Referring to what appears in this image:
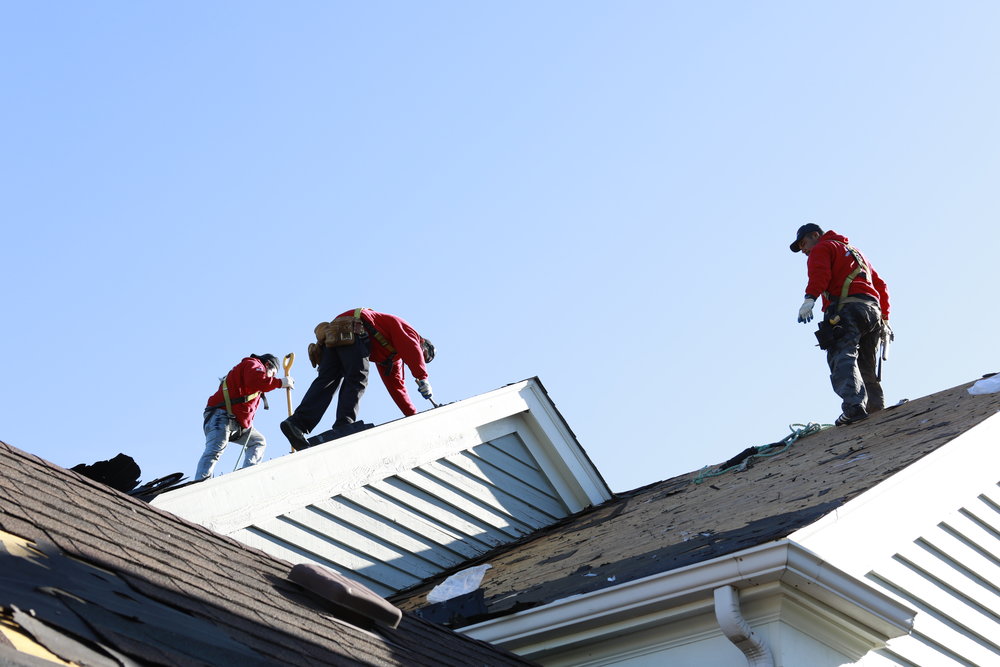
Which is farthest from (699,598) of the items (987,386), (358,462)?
(987,386)

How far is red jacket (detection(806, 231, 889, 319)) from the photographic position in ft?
31.4

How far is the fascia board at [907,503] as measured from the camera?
5.67 metres

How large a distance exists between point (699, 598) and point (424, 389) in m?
4.66

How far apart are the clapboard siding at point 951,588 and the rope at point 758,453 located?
2101 millimetres

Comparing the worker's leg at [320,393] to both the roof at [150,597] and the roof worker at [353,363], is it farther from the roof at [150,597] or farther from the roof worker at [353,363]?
the roof at [150,597]

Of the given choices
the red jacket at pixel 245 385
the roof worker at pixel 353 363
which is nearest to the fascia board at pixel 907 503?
the roof worker at pixel 353 363

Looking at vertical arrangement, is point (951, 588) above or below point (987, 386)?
below

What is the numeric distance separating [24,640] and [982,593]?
537 centimetres

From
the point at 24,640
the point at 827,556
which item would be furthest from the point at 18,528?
the point at 827,556

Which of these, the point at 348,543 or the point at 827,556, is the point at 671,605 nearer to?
the point at 827,556

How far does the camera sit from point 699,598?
17.6ft

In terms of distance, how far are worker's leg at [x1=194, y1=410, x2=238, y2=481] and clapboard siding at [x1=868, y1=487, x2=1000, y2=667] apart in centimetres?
766

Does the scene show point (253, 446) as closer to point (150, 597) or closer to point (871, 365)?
point (871, 365)

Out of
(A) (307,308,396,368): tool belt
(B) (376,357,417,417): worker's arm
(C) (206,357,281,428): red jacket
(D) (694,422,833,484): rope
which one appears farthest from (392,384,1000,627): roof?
(C) (206,357,281,428): red jacket
